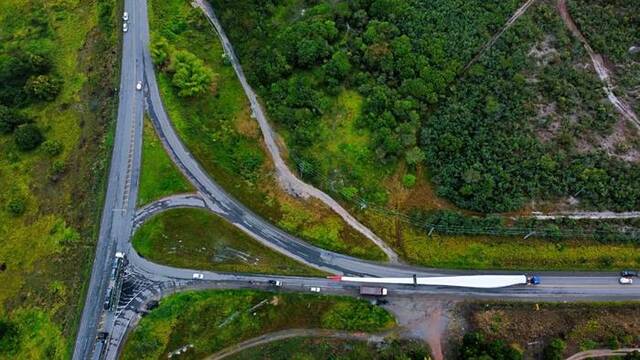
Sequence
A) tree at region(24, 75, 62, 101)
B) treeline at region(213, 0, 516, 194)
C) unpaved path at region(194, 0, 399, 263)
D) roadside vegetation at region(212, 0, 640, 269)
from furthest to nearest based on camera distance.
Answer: tree at region(24, 75, 62, 101)
treeline at region(213, 0, 516, 194)
unpaved path at region(194, 0, 399, 263)
roadside vegetation at region(212, 0, 640, 269)

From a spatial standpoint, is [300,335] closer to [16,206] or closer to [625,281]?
[625,281]

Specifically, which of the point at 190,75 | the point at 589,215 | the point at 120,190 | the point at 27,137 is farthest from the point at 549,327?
the point at 27,137

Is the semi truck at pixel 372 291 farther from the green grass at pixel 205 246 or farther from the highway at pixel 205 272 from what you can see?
the green grass at pixel 205 246

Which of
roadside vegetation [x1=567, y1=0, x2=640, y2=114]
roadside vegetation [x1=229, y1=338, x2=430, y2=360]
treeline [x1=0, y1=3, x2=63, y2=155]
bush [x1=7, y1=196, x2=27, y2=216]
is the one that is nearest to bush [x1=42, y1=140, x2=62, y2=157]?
treeline [x1=0, y1=3, x2=63, y2=155]

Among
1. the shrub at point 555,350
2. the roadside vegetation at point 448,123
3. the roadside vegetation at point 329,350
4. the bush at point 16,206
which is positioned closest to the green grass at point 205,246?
the roadside vegetation at point 329,350

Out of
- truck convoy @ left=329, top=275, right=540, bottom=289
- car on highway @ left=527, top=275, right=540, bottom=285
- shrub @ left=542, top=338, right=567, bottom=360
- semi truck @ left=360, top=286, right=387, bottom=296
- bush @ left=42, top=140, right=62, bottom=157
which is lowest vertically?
shrub @ left=542, top=338, right=567, bottom=360

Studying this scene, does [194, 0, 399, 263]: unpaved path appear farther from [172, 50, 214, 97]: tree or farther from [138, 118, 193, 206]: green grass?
[138, 118, 193, 206]: green grass
